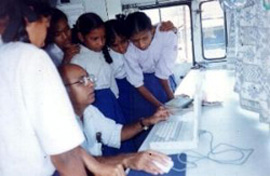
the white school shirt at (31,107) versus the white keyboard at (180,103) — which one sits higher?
the white school shirt at (31,107)

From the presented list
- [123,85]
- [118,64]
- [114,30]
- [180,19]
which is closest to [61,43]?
[114,30]

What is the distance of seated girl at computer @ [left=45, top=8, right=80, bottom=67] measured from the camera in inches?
81.2

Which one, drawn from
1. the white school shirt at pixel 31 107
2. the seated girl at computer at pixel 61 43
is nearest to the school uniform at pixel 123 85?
the seated girl at computer at pixel 61 43

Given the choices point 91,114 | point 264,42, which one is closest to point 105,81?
point 91,114

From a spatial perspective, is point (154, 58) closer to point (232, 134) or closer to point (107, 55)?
point (107, 55)

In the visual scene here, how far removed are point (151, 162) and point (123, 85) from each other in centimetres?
139

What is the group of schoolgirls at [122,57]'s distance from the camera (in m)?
2.02

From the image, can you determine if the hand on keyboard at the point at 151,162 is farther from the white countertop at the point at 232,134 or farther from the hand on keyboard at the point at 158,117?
the hand on keyboard at the point at 158,117

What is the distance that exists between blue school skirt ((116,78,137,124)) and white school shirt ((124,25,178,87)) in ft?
0.39

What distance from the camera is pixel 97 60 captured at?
209 centimetres

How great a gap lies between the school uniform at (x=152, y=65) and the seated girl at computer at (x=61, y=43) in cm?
49

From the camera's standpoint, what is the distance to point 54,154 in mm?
972

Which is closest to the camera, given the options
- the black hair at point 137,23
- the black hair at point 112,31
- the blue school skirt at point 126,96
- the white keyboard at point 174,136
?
the white keyboard at point 174,136

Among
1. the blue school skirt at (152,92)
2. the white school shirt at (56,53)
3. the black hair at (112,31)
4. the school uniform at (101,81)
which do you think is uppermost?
the black hair at (112,31)
